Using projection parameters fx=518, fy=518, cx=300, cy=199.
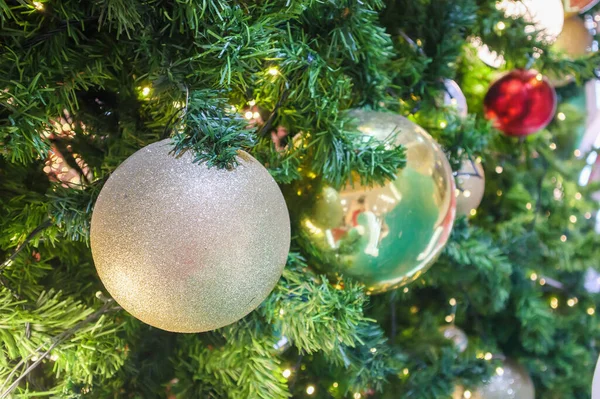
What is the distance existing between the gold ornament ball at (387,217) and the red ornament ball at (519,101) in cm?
49

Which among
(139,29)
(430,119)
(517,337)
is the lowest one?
(517,337)

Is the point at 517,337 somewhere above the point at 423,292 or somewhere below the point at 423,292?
below

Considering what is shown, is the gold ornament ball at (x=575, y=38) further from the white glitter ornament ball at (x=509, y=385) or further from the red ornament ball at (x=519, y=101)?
the white glitter ornament ball at (x=509, y=385)

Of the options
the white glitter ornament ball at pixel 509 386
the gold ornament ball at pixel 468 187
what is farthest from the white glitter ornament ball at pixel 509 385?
the gold ornament ball at pixel 468 187

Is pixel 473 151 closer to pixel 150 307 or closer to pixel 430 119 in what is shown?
pixel 430 119

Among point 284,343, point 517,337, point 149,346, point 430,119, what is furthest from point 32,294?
point 517,337

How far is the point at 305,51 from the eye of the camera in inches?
18.4

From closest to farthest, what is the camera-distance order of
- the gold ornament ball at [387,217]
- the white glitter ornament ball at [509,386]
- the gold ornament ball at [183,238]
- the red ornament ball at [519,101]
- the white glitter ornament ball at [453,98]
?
the gold ornament ball at [183,238], the gold ornament ball at [387,217], the white glitter ornament ball at [453,98], the red ornament ball at [519,101], the white glitter ornament ball at [509,386]

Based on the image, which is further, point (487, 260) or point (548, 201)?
point (548, 201)

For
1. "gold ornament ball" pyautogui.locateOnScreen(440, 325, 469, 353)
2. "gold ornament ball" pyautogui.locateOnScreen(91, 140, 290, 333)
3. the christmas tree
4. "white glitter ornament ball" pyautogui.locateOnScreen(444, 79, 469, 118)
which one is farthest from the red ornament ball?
"gold ornament ball" pyautogui.locateOnScreen(91, 140, 290, 333)

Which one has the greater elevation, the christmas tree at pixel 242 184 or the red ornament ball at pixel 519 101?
the christmas tree at pixel 242 184

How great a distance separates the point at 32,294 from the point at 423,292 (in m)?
0.86

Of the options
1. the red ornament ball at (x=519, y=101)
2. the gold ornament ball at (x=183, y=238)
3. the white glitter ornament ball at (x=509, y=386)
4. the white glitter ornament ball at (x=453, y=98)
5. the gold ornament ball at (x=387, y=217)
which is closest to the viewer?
the gold ornament ball at (x=183, y=238)

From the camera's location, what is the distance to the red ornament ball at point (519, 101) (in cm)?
100
